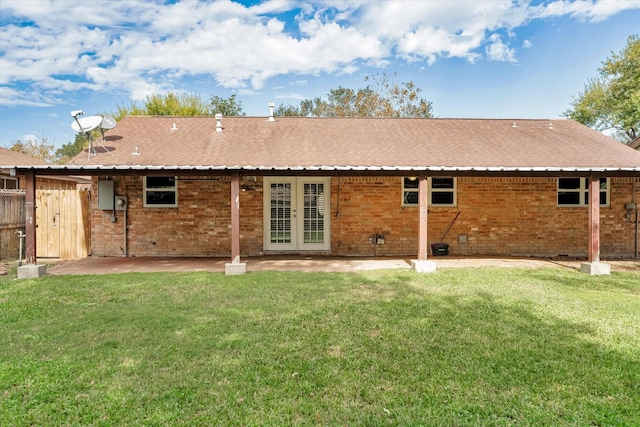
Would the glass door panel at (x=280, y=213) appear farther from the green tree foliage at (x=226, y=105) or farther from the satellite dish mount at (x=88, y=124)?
the green tree foliage at (x=226, y=105)

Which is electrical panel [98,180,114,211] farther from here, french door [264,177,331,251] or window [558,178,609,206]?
window [558,178,609,206]

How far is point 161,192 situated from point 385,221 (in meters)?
6.37

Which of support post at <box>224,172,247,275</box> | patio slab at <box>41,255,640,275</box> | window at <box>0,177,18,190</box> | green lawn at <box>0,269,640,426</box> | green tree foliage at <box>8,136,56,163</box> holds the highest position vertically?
green tree foliage at <box>8,136,56,163</box>

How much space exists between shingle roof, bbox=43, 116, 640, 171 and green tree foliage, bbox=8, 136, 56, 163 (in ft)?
90.0

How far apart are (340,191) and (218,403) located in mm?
7931

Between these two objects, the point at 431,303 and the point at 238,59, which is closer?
the point at 431,303

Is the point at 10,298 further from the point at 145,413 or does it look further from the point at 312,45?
the point at 312,45

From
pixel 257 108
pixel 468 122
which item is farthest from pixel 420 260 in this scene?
pixel 257 108

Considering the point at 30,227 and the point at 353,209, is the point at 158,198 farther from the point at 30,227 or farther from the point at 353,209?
the point at 353,209

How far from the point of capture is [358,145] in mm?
9773

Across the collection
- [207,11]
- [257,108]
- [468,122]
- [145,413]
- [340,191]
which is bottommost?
[145,413]

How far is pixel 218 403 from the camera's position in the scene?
110 inches

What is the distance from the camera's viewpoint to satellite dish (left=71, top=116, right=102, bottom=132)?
873 centimetres

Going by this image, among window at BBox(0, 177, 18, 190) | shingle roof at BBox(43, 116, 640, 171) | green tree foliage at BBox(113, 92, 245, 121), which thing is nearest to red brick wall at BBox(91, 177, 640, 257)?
shingle roof at BBox(43, 116, 640, 171)
